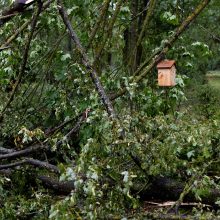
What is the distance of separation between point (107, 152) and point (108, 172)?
0.15 metres

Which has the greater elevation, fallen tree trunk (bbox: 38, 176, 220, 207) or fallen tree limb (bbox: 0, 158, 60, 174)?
fallen tree limb (bbox: 0, 158, 60, 174)

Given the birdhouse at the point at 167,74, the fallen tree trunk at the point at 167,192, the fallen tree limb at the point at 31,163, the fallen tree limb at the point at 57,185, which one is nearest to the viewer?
the fallen tree trunk at the point at 167,192

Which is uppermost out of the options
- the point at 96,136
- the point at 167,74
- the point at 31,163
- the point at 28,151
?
the point at 167,74

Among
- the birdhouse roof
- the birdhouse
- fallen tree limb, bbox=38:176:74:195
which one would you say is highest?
the birdhouse roof

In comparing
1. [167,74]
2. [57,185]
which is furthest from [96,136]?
[167,74]

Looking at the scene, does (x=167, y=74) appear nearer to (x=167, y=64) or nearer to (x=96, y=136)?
(x=167, y=64)

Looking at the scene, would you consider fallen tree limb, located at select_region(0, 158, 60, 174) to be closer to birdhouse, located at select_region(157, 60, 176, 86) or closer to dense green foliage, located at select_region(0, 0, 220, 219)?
dense green foliage, located at select_region(0, 0, 220, 219)

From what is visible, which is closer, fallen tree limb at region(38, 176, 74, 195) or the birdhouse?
fallen tree limb at region(38, 176, 74, 195)

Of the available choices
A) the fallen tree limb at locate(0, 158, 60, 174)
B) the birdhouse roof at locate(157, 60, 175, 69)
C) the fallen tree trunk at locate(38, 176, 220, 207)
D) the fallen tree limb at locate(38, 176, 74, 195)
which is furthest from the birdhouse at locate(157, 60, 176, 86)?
the fallen tree limb at locate(0, 158, 60, 174)

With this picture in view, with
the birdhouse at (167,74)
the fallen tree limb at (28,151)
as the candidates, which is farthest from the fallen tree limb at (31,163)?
the birdhouse at (167,74)

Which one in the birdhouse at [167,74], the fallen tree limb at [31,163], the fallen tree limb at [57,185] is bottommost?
the fallen tree limb at [57,185]

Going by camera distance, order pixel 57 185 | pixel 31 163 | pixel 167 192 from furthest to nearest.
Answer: pixel 57 185
pixel 31 163
pixel 167 192

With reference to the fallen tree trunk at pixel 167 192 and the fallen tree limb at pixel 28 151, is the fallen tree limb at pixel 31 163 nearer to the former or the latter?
the fallen tree limb at pixel 28 151

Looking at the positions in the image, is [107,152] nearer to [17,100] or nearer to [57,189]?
[57,189]
